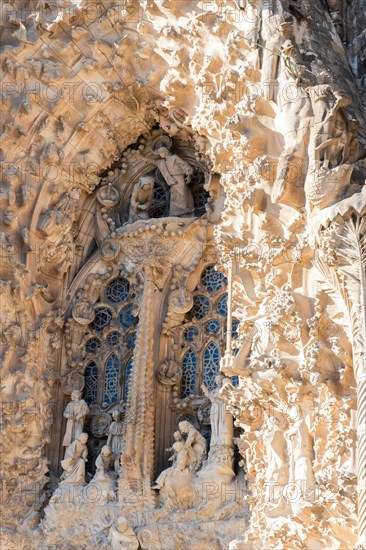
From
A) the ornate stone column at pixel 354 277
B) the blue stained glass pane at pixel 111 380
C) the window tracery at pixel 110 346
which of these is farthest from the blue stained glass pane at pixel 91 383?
the ornate stone column at pixel 354 277

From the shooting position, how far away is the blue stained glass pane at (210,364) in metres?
11.3

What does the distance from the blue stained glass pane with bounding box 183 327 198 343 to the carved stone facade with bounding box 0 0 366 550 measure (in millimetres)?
21

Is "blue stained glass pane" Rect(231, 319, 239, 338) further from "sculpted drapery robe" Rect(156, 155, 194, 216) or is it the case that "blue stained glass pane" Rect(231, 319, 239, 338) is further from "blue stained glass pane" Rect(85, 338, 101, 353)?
"blue stained glass pane" Rect(85, 338, 101, 353)

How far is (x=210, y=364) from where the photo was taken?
37.6 ft

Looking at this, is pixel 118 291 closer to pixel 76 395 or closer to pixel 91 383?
pixel 91 383

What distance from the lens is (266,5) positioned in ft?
34.5

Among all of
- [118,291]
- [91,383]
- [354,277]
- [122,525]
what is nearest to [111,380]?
[91,383]

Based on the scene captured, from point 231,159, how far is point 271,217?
94 cm

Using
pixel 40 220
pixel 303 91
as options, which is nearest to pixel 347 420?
pixel 303 91

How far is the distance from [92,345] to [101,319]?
0.85 feet

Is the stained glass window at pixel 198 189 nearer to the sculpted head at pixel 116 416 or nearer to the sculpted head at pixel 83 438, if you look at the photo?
the sculpted head at pixel 116 416

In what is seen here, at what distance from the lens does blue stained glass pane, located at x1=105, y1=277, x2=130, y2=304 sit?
12062 millimetres

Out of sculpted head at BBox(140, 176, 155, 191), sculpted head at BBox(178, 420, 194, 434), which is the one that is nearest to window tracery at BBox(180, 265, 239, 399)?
sculpted head at BBox(178, 420, 194, 434)

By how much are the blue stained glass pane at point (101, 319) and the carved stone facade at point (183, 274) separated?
0.02 metres
